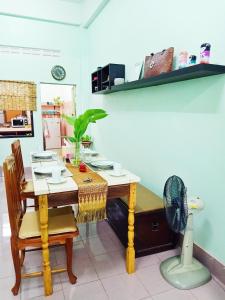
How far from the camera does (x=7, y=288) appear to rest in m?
1.78

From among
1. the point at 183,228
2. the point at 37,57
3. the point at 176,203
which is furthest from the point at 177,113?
the point at 37,57

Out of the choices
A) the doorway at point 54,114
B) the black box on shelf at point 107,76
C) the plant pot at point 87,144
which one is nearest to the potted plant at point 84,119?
the black box on shelf at point 107,76

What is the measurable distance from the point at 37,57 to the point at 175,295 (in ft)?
14.8

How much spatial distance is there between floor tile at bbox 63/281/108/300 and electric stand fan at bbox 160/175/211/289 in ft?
1.78

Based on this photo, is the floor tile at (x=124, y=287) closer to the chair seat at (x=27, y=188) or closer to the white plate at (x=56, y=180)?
the white plate at (x=56, y=180)

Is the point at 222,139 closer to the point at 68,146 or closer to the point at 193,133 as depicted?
the point at 193,133

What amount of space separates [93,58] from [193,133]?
10.8 feet

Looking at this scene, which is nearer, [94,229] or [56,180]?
[56,180]

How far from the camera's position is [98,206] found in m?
1.75


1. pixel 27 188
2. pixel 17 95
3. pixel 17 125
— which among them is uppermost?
pixel 17 95

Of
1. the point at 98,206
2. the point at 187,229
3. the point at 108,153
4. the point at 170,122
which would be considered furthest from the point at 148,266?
the point at 108,153

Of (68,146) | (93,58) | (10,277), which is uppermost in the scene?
(93,58)

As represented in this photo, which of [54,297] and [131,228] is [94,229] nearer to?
[131,228]

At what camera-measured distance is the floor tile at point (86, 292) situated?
1695 millimetres
